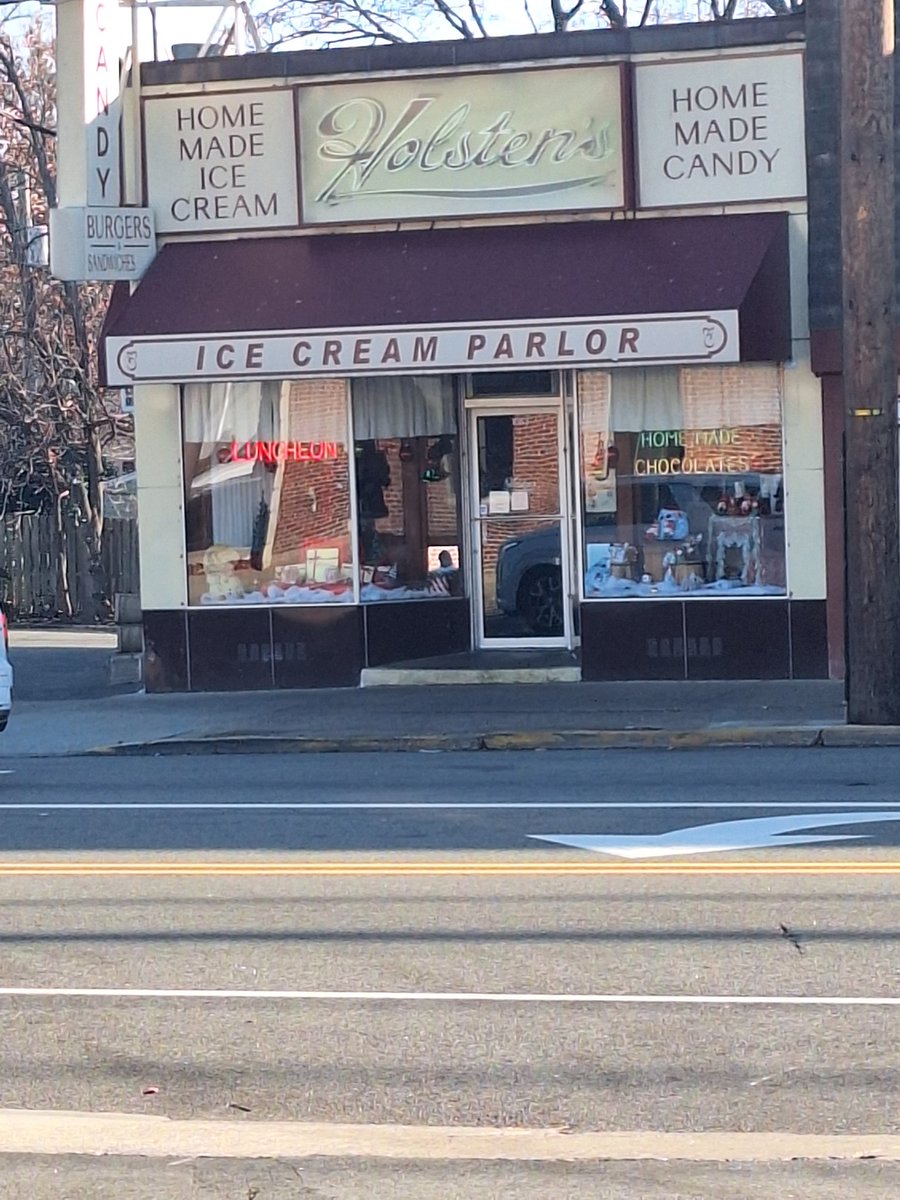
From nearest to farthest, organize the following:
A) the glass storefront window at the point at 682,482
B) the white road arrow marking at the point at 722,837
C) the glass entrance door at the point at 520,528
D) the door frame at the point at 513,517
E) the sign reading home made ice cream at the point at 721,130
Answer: the white road arrow marking at the point at 722,837
the sign reading home made ice cream at the point at 721,130
the glass storefront window at the point at 682,482
the door frame at the point at 513,517
the glass entrance door at the point at 520,528

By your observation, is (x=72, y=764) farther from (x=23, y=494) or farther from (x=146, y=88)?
(x=23, y=494)

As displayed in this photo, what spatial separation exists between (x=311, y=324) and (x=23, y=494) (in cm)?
1866

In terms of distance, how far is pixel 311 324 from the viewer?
1639 centimetres

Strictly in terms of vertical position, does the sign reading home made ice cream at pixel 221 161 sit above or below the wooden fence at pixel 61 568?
above

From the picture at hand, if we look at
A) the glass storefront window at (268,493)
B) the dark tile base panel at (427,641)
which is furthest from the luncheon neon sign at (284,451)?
the dark tile base panel at (427,641)

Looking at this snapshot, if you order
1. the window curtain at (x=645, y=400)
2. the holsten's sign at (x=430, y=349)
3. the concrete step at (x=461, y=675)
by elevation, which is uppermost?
the holsten's sign at (x=430, y=349)

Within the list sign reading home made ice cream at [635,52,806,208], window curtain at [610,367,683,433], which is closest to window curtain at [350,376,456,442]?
window curtain at [610,367,683,433]

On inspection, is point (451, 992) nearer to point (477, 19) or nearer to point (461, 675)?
point (461, 675)

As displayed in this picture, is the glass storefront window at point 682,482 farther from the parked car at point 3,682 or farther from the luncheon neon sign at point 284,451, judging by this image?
the parked car at point 3,682

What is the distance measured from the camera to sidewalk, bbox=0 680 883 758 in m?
14.0

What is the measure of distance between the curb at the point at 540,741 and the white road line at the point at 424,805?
8.99ft

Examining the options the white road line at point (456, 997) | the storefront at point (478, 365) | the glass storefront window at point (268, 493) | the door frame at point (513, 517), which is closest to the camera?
the white road line at point (456, 997)

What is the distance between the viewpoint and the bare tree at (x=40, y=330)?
2891 centimetres

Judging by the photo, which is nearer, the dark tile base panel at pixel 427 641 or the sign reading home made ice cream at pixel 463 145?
the dark tile base panel at pixel 427 641
